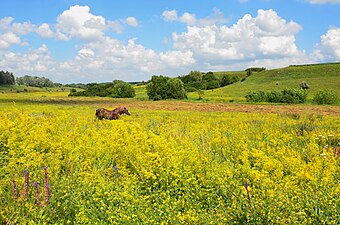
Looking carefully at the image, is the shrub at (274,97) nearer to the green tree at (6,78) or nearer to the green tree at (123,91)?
the green tree at (123,91)

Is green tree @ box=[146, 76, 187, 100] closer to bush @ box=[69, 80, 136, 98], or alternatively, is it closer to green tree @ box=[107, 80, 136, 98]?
green tree @ box=[107, 80, 136, 98]

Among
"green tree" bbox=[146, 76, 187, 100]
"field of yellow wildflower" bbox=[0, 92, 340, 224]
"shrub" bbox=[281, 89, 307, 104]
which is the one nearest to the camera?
"field of yellow wildflower" bbox=[0, 92, 340, 224]

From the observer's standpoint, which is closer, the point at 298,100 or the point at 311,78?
the point at 298,100

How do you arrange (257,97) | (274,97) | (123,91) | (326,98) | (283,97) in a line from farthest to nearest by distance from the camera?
(123,91) < (257,97) < (274,97) < (283,97) < (326,98)

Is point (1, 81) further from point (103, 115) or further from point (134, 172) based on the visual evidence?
point (134, 172)

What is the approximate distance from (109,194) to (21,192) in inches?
52.4

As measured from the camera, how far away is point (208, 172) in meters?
6.33

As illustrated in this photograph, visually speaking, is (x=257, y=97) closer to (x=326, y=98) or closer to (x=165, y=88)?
(x=326, y=98)

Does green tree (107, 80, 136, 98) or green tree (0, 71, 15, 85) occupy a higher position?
green tree (0, 71, 15, 85)

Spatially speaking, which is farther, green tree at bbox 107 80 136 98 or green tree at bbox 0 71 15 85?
green tree at bbox 0 71 15 85

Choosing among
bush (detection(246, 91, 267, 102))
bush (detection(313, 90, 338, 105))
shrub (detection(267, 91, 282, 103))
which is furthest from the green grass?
bush (detection(313, 90, 338, 105))

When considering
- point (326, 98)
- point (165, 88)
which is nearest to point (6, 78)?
point (165, 88)

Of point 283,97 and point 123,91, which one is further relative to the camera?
point 123,91

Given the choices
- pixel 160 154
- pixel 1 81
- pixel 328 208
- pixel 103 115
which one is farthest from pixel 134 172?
pixel 1 81
